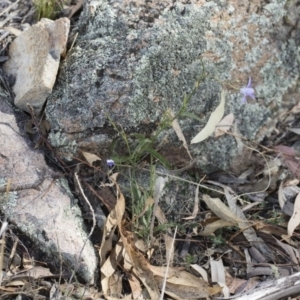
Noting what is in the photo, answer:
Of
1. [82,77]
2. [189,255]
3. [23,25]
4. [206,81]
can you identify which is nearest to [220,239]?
[189,255]

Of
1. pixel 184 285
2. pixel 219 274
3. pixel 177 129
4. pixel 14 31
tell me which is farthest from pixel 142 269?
pixel 14 31

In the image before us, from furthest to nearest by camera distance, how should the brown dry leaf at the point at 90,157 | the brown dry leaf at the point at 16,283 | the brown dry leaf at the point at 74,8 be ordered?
the brown dry leaf at the point at 74,8, the brown dry leaf at the point at 90,157, the brown dry leaf at the point at 16,283

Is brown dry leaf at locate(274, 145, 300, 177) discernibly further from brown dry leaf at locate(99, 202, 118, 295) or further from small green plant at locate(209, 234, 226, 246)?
brown dry leaf at locate(99, 202, 118, 295)

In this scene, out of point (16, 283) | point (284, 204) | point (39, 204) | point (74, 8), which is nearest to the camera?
point (16, 283)

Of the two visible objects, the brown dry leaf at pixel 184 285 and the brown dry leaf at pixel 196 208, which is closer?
the brown dry leaf at pixel 184 285

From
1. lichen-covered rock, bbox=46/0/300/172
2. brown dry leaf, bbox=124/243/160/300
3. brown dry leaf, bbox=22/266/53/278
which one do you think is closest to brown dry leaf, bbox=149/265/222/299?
brown dry leaf, bbox=124/243/160/300

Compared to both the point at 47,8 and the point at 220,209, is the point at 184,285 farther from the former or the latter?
the point at 47,8

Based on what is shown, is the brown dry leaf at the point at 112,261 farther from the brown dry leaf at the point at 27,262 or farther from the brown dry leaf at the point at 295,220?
the brown dry leaf at the point at 295,220

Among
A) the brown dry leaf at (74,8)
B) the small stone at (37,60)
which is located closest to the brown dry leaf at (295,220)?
the small stone at (37,60)
